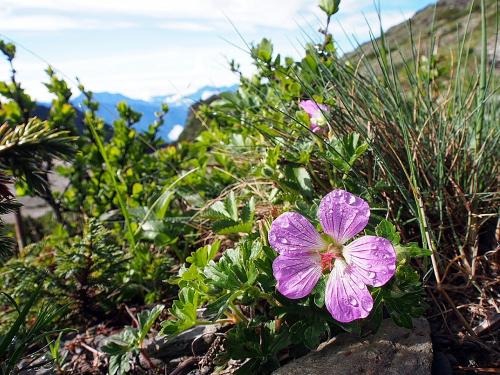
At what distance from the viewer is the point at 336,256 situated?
125 cm

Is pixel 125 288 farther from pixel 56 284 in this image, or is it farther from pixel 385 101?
pixel 385 101

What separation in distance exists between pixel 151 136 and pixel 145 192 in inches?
34.3

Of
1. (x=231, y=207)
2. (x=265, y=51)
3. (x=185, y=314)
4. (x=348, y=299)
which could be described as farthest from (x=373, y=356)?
(x=265, y=51)

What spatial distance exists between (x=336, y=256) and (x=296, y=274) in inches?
4.6

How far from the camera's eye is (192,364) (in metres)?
1.60

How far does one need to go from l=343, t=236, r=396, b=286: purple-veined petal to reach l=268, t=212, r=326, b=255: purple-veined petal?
104 mm

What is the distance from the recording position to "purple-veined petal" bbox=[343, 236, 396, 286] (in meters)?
1.14

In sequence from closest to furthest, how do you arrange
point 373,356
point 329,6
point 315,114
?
point 373,356 → point 315,114 → point 329,6

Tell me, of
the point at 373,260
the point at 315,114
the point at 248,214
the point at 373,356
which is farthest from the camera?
the point at 315,114

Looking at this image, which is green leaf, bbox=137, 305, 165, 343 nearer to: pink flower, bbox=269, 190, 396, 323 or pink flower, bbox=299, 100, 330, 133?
pink flower, bbox=269, 190, 396, 323

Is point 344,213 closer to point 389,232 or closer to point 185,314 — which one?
point 389,232

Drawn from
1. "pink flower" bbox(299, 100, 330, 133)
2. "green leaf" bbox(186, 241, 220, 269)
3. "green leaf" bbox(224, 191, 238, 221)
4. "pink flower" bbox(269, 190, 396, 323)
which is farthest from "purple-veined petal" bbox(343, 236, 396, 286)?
"pink flower" bbox(299, 100, 330, 133)

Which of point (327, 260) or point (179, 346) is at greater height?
point (327, 260)

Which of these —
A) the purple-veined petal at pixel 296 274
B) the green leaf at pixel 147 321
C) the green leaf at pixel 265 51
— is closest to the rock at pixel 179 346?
the green leaf at pixel 147 321
